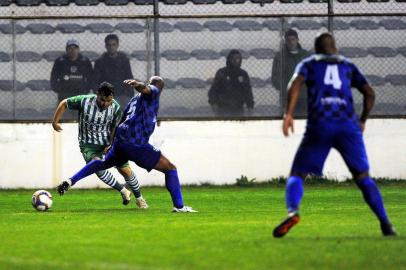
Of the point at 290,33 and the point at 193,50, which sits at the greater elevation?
the point at 290,33

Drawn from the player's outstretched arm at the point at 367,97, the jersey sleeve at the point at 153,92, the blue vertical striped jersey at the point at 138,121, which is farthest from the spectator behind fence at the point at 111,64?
the player's outstretched arm at the point at 367,97

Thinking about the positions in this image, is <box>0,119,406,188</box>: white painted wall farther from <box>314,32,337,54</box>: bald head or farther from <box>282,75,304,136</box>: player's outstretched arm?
<box>282,75,304,136</box>: player's outstretched arm

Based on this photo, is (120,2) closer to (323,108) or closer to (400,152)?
(400,152)

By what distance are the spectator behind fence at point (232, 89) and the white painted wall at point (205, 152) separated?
0.40m


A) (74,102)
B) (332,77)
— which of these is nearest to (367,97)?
(332,77)

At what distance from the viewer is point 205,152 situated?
23.0m

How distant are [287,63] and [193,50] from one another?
1.85m

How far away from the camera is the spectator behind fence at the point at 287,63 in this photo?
923 inches

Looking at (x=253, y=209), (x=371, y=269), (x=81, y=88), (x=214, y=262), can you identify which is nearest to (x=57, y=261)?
(x=214, y=262)

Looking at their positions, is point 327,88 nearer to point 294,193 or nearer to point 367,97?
point 367,97

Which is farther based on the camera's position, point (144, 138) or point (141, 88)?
point (144, 138)

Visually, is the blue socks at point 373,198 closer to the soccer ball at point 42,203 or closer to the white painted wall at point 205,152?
the soccer ball at point 42,203

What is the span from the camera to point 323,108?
37.6ft

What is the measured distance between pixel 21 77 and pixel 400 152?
740cm
